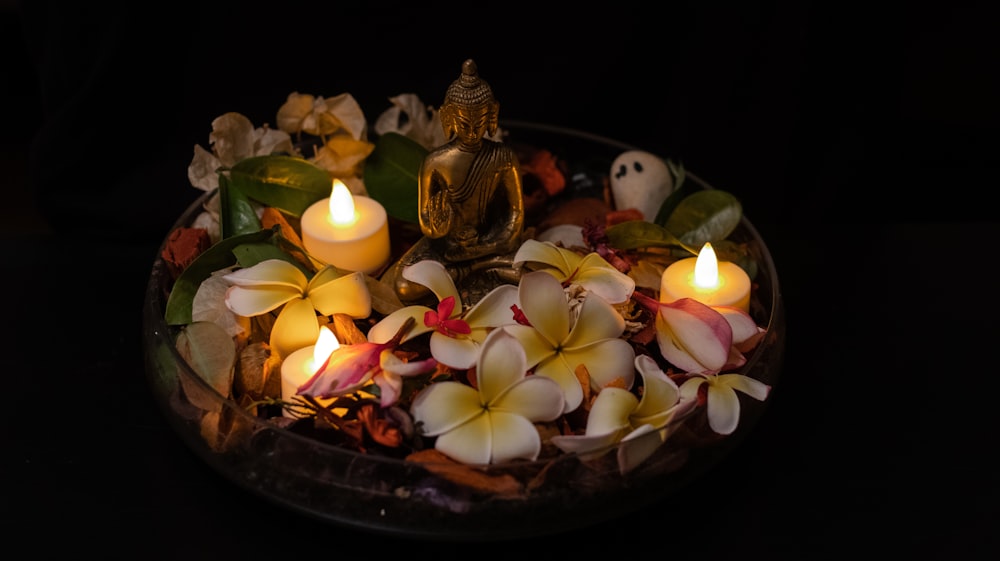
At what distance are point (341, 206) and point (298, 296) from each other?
11cm

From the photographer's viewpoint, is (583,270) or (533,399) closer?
(533,399)

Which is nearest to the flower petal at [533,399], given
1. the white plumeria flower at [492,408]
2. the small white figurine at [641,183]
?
the white plumeria flower at [492,408]

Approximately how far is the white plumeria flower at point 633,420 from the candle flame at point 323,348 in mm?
171

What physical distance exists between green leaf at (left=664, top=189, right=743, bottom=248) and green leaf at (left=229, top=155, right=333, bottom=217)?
31cm

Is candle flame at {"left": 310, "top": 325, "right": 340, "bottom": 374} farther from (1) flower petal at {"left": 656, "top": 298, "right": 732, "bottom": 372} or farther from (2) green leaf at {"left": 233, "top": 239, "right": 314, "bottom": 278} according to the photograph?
(1) flower petal at {"left": 656, "top": 298, "right": 732, "bottom": 372}

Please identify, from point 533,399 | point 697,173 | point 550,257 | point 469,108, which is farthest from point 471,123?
point 697,173

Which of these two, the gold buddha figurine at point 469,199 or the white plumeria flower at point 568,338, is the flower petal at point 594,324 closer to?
the white plumeria flower at point 568,338

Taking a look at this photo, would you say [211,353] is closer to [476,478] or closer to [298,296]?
[298,296]

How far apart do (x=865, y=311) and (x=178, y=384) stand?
63 centimetres

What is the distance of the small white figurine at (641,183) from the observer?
3.13 feet

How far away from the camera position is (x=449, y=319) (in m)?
0.72

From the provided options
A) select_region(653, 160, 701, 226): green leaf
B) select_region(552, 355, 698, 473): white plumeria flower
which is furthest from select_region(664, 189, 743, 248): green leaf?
select_region(552, 355, 698, 473): white plumeria flower

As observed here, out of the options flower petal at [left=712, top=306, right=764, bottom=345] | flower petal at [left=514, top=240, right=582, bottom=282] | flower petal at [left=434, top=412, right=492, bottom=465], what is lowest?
flower petal at [left=434, top=412, right=492, bottom=465]

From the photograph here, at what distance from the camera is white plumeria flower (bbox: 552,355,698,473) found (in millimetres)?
656
